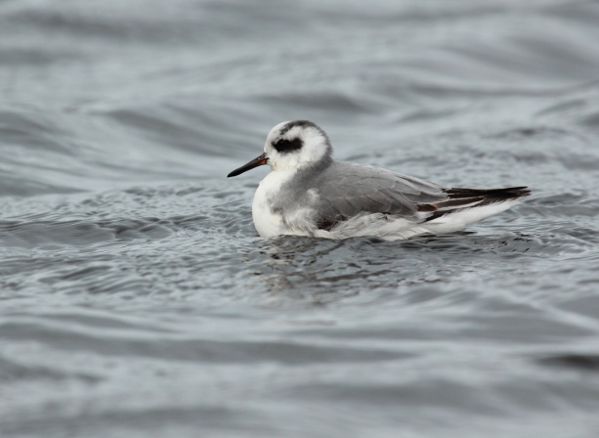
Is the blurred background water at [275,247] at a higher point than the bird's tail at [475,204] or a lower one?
lower

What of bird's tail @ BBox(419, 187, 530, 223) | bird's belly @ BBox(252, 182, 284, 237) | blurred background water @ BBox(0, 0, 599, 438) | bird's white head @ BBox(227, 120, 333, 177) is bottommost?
blurred background water @ BBox(0, 0, 599, 438)

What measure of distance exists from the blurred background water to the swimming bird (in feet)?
0.48

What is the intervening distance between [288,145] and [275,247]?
95 cm

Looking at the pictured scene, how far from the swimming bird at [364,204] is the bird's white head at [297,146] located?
0.10 m

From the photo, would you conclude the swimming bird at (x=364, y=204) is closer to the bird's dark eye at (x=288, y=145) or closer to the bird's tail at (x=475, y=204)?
the bird's tail at (x=475, y=204)

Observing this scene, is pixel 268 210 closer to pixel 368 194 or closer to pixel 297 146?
pixel 297 146

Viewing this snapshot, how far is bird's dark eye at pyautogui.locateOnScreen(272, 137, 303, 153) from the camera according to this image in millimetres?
9742

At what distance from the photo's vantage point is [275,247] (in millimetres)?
9320

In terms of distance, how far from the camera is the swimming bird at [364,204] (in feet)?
30.3

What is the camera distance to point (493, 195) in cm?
924

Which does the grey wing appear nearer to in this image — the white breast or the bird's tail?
the bird's tail

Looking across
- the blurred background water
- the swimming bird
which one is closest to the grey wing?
the swimming bird

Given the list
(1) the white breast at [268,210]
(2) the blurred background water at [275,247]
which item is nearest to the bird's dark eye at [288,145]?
(1) the white breast at [268,210]

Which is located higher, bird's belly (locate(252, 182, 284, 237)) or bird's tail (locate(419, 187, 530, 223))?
bird's tail (locate(419, 187, 530, 223))
